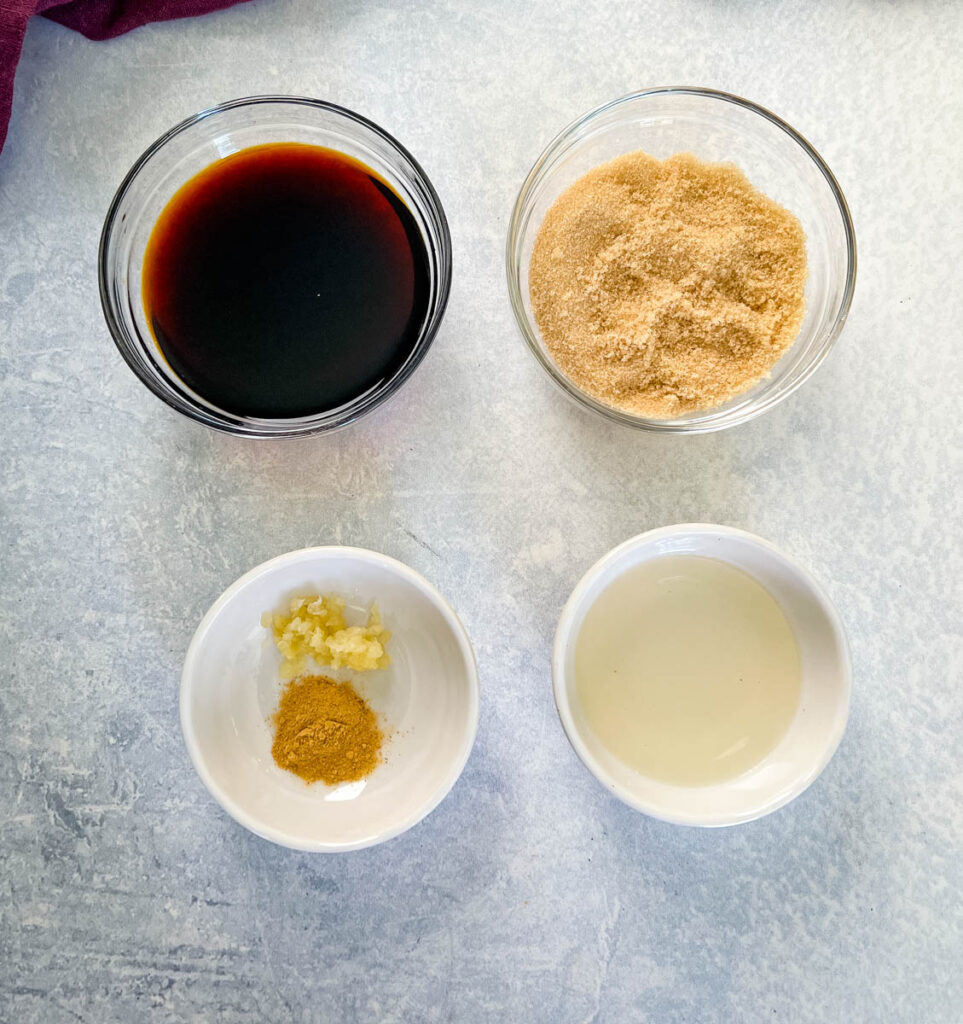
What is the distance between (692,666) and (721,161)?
72 cm

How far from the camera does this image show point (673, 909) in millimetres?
1093

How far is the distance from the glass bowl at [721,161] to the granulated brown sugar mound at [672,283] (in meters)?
0.05

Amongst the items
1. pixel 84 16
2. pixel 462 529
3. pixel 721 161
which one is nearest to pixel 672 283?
pixel 721 161

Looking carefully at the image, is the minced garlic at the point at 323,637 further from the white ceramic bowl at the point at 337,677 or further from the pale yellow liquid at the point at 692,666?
the pale yellow liquid at the point at 692,666

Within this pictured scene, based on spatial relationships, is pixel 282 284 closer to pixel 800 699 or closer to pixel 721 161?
pixel 721 161

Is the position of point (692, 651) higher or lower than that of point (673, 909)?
higher

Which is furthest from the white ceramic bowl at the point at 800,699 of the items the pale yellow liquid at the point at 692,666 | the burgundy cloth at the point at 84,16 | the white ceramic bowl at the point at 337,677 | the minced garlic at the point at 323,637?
the burgundy cloth at the point at 84,16

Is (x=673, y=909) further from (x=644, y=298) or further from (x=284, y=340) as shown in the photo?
(x=284, y=340)

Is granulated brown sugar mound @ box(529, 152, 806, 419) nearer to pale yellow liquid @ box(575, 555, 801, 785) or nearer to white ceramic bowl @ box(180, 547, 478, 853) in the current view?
pale yellow liquid @ box(575, 555, 801, 785)

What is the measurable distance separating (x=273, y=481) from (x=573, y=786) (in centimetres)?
62

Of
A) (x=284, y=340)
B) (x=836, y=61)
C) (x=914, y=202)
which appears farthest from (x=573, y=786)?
(x=836, y=61)

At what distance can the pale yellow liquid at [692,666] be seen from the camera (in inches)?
40.4

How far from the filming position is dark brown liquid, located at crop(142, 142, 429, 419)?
0.96 m

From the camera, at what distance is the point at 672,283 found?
3.03 feet
